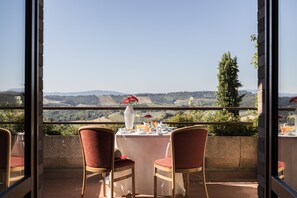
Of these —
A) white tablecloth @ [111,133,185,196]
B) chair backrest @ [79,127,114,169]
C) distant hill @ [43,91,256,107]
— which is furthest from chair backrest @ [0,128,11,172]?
distant hill @ [43,91,256,107]

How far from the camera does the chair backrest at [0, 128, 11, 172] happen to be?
51.6 inches

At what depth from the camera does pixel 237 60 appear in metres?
9.63

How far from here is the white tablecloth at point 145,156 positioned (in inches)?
146

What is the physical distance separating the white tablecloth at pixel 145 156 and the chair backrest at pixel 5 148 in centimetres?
233

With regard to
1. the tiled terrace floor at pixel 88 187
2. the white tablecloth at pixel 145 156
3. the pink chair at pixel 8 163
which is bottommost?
the tiled terrace floor at pixel 88 187

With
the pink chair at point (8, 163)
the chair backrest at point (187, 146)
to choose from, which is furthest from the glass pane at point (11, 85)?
the chair backrest at point (187, 146)

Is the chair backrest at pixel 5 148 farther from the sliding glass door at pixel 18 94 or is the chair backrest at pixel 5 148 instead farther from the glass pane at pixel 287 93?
the glass pane at pixel 287 93

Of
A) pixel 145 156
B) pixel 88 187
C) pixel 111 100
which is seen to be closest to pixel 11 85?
pixel 145 156

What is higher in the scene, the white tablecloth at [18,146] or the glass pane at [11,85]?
the glass pane at [11,85]

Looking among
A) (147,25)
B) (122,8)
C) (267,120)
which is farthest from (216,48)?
(267,120)

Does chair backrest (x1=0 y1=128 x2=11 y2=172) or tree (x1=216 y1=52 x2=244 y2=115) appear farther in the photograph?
tree (x1=216 y1=52 x2=244 y2=115)

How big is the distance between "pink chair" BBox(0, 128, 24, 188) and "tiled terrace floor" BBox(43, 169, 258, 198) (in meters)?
2.50

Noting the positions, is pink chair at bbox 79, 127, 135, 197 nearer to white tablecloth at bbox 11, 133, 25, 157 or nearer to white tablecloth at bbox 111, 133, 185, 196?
white tablecloth at bbox 111, 133, 185, 196

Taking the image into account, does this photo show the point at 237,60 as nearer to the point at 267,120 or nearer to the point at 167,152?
the point at 167,152
